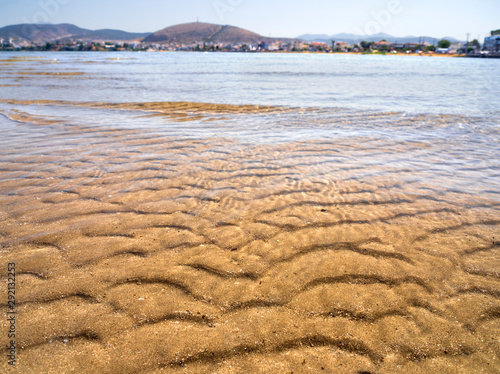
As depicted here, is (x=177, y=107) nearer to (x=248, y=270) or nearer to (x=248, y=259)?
(x=248, y=259)

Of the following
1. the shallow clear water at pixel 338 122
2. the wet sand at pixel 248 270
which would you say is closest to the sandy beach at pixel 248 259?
the wet sand at pixel 248 270

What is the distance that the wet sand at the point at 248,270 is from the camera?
1.93 meters

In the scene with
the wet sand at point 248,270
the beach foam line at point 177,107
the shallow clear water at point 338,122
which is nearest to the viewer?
the wet sand at point 248,270

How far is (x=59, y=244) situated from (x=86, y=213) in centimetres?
65

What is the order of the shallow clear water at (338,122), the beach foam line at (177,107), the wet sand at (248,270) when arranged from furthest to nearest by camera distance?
the beach foam line at (177,107) < the shallow clear water at (338,122) < the wet sand at (248,270)

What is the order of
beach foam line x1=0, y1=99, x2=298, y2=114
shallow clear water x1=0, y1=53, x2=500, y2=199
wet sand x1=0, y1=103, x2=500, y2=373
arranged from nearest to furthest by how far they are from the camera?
1. wet sand x1=0, y1=103, x2=500, y2=373
2. shallow clear water x1=0, y1=53, x2=500, y2=199
3. beach foam line x1=0, y1=99, x2=298, y2=114

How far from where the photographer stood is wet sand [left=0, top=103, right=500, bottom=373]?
1.93 m

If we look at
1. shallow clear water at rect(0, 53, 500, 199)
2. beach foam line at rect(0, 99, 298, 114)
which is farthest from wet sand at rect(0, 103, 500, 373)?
beach foam line at rect(0, 99, 298, 114)

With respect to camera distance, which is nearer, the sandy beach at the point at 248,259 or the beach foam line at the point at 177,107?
the sandy beach at the point at 248,259

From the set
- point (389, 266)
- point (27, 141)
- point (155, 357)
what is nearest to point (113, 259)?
point (155, 357)

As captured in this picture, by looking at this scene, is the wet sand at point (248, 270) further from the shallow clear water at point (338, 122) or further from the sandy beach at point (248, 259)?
the shallow clear water at point (338, 122)

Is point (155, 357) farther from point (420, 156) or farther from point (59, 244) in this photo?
point (420, 156)

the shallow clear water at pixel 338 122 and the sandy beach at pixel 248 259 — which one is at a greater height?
the shallow clear water at pixel 338 122

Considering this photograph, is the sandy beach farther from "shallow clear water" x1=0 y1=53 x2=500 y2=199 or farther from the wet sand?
"shallow clear water" x1=0 y1=53 x2=500 y2=199
